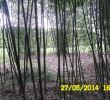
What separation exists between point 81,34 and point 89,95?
7.92 m

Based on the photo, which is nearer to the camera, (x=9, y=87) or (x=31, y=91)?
(x=31, y=91)

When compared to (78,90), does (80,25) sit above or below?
above

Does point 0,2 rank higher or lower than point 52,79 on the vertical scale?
higher

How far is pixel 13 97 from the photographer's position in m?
4.79

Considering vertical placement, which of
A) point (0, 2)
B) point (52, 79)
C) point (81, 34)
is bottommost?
point (52, 79)

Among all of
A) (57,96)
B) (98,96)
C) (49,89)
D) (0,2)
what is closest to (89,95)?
(98,96)

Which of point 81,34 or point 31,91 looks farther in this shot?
point 81,34

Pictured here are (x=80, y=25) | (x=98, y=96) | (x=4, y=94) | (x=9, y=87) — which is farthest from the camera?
(x=80, y=25)

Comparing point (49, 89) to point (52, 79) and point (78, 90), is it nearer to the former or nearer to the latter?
point (78, 90)

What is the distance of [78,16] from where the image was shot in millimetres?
12039

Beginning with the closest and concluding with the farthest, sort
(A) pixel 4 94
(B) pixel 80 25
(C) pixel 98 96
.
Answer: (C) pixel 98 96, (A) pixel 4 94, (B) pixel 80 25

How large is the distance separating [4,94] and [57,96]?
3.75 ft

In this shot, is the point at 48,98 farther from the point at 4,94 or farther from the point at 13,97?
the point at 4,94

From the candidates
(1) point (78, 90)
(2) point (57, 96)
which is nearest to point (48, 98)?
(2) point (57, 96)
